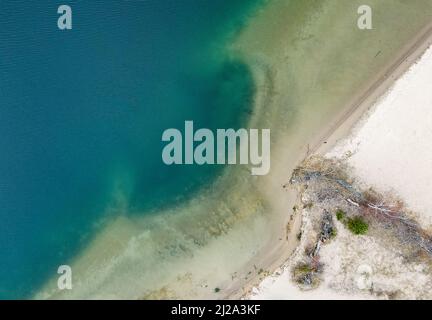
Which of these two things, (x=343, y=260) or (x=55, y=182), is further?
(x=55, y=182)

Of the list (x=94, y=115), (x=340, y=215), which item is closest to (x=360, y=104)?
(x=340, y=215)

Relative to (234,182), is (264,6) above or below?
above

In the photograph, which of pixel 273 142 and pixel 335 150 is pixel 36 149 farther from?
pixel 335 150

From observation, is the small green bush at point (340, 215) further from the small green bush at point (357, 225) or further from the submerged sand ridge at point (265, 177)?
the submerged sand ridge at point (265, 177)

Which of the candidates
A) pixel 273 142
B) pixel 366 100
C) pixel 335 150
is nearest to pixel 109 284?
pixel 273 142

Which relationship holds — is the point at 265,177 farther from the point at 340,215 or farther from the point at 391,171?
the point at 391,171
